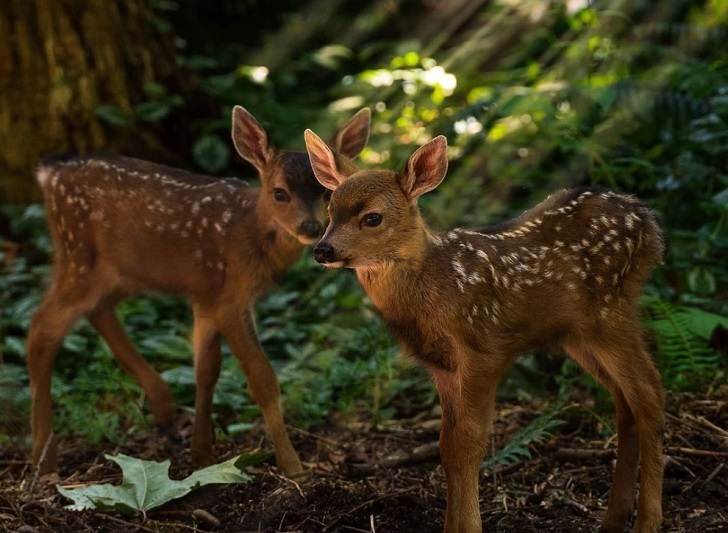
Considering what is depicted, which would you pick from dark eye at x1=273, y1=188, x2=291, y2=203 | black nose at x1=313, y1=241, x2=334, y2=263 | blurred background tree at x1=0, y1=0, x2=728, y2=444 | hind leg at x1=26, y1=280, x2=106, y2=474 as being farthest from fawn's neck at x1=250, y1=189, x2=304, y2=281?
black nose at x1=313, y1=241, x2=334, y2=263

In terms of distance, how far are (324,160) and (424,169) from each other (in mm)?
493

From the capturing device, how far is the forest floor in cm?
461

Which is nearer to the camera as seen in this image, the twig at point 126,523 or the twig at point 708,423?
the twig at point 126,523

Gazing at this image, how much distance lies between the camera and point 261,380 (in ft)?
18.7

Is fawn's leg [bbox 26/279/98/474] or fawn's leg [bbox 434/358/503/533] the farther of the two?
fawn's leg [bbox 26/279/98/474]

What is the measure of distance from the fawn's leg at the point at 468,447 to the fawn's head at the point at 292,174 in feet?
5.33

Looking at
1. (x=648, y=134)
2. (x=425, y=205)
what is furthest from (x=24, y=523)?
(x=648, y=134)

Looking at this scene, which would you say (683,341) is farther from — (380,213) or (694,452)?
(380,213)

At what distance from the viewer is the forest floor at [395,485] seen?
15.1 ft

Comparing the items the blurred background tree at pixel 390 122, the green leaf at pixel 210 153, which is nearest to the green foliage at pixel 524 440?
the blurred background tree at pixel 390 122

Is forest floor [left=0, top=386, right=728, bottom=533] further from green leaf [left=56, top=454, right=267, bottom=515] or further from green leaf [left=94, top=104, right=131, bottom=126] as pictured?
green leaf [left=94, top=104, right=131, bottom=126]

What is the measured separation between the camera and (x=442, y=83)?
8812mm

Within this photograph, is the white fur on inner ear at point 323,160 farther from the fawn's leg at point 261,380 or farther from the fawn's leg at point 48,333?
the fawn's leg at point 48,333

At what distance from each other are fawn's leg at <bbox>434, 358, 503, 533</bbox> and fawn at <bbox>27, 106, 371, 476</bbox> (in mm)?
1504
